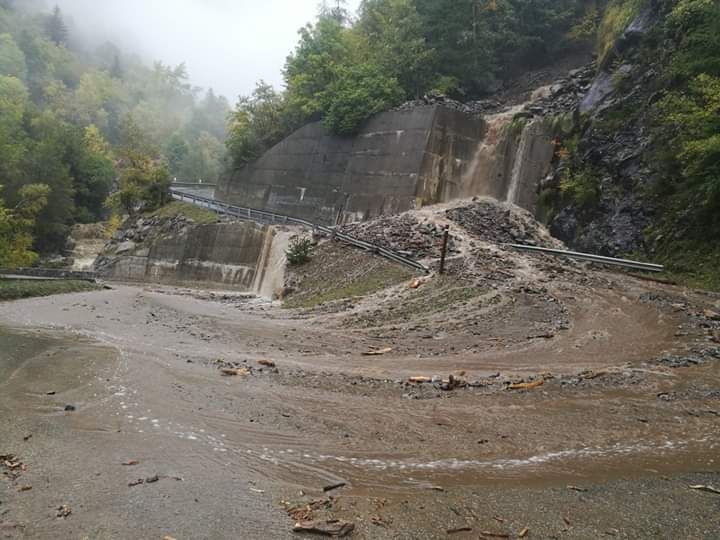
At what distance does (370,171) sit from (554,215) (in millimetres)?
11697

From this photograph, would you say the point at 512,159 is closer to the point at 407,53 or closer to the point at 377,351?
the point at 407,53

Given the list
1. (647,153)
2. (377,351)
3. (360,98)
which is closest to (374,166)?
(360,98)

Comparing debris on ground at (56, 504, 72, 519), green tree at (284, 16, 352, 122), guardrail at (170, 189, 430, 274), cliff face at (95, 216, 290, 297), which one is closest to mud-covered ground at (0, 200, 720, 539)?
debris on ground at (56, 504, 72, 519)

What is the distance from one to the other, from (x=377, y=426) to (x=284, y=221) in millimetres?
25681

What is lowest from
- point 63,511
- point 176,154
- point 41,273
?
point 41,273

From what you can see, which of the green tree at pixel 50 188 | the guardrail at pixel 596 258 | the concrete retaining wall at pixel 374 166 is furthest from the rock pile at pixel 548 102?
the green tree at pixel 50 188

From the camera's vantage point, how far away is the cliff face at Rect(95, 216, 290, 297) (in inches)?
1086

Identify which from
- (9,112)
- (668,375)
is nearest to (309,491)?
(668,375)

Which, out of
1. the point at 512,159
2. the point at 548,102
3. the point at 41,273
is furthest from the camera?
the point at 41,273

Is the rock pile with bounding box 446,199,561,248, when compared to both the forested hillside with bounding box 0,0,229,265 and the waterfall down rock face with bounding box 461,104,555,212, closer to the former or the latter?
the waterfall down rock face with bounding box 461,104,555,212

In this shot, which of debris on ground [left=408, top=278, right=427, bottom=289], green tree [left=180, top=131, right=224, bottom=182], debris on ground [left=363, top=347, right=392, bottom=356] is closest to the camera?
debris on ground [left=363, top=347, right=392, bottom=356]

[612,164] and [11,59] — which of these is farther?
[11,59]

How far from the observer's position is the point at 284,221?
30859 mm

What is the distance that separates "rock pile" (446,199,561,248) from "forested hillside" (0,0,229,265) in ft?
91.1
